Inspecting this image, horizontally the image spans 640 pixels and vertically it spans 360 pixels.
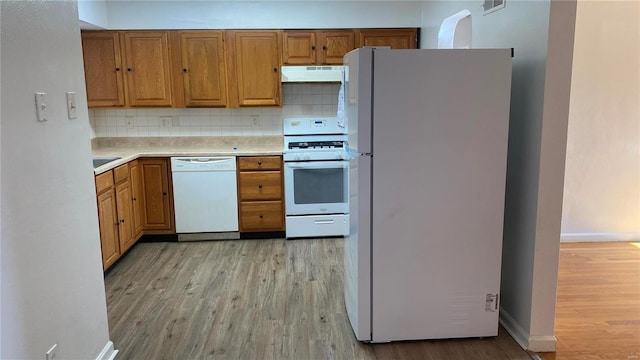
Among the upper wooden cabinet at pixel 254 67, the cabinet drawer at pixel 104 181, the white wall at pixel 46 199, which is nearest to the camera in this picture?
the white wall at pixel 46 199

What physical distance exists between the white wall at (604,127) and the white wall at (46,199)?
4.04 meters

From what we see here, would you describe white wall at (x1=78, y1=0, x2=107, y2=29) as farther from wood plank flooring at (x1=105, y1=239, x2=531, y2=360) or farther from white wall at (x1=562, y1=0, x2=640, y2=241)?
white wall at (x1=562, y1=0, x2=640, y2=241)

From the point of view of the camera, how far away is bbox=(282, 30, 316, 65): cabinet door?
4527 mm

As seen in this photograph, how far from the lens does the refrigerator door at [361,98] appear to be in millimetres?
2365

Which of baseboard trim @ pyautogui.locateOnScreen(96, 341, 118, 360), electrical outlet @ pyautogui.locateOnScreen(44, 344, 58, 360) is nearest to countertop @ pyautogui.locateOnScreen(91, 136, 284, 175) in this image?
baseboard trim @ pyautogui.locateOnScreen(96, 341, 118, 360)

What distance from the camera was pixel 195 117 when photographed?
4.92 metres

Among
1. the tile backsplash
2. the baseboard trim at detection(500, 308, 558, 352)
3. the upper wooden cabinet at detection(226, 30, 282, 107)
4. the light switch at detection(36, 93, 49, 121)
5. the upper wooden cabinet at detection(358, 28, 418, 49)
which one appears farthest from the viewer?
the tile backsplash

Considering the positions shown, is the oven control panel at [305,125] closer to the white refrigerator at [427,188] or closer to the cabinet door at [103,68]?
the cabinet door at [103,68]

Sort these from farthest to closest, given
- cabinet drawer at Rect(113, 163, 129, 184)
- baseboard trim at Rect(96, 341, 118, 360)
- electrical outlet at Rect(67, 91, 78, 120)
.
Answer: cabinet drawer at Rect(113, 163, 129, 184) < baseboard trim at Rect(96, 341, 118, 360) < electrical outlet at Rect(67, 91, 78, 120)

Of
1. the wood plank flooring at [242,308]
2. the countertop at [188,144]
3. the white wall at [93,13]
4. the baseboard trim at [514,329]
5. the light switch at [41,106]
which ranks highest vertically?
the white wall at [93,13]

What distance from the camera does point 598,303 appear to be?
311 centimetres

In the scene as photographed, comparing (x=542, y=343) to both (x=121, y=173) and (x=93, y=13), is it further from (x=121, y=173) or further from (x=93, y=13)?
(x=93, y=13)

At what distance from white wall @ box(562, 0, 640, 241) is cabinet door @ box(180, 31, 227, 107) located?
327cm

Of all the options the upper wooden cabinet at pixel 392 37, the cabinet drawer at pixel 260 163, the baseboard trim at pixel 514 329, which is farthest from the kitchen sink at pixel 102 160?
the baseboard trim at pixel 514 329
